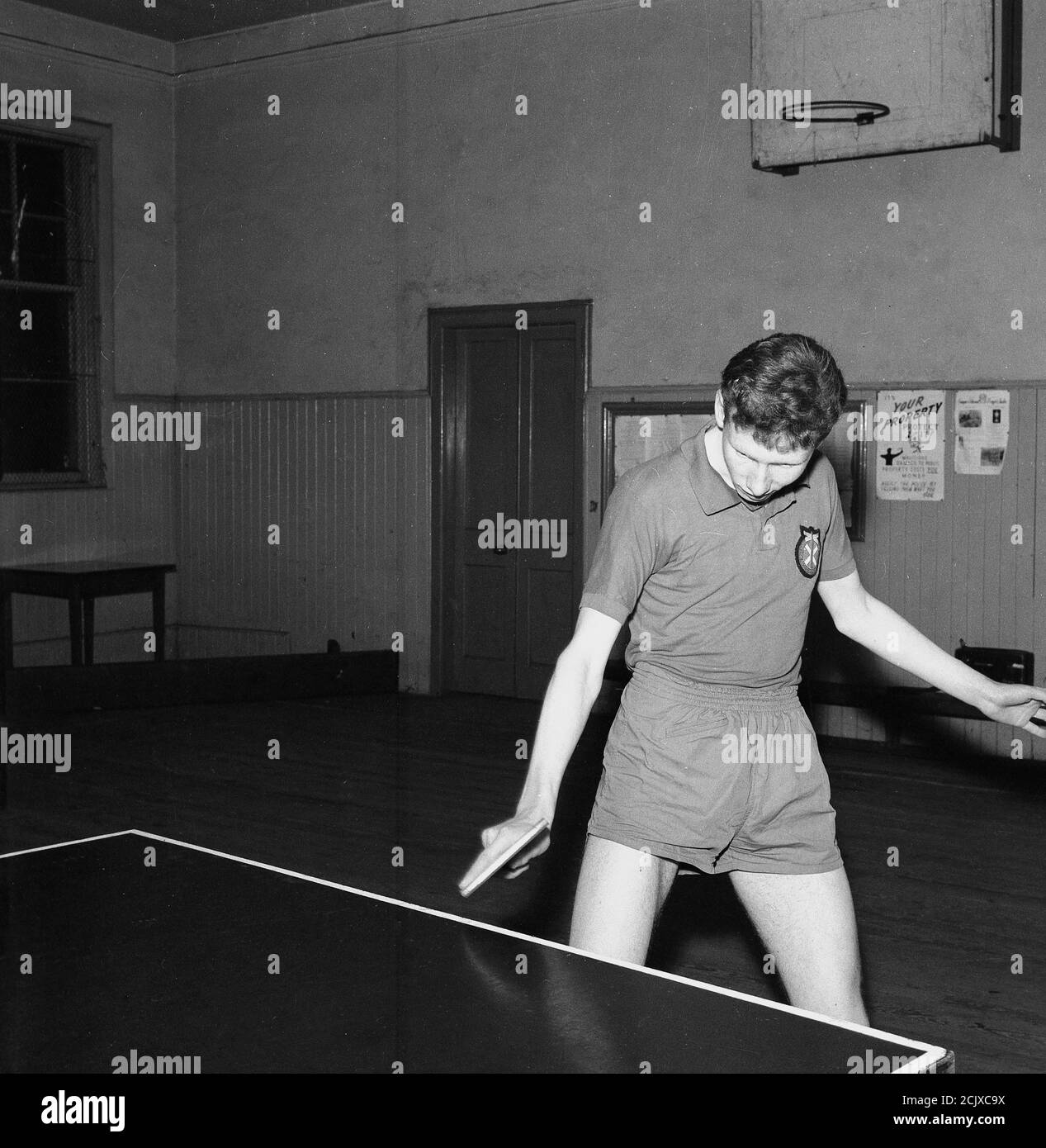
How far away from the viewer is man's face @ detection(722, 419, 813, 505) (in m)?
2.10

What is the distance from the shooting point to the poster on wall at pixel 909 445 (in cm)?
655

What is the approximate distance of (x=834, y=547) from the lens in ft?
7.73

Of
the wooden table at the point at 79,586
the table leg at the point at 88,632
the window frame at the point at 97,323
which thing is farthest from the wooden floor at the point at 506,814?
the window frame at the point at 97,323

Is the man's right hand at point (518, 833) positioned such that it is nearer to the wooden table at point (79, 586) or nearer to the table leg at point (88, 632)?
the wooden table at point (79, 586)

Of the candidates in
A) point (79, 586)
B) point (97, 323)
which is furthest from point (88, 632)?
point (97, 323)

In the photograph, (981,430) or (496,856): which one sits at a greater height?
(981,430)

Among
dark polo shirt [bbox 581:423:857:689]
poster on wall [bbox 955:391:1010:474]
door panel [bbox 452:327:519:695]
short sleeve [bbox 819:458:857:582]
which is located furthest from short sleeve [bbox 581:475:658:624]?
door panel [bbox 452:327:519:695]

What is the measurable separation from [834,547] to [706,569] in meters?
0.25

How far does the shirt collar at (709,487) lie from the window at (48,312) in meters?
7.08

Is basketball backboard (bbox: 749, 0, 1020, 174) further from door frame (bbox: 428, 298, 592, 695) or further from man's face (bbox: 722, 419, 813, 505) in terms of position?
man's face (bbox: 722, 419, 813, 505)

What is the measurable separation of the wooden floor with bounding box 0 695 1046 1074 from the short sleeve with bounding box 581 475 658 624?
1582 millimetres

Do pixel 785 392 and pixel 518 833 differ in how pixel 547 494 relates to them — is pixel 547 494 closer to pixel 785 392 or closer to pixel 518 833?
pixel 785 392
